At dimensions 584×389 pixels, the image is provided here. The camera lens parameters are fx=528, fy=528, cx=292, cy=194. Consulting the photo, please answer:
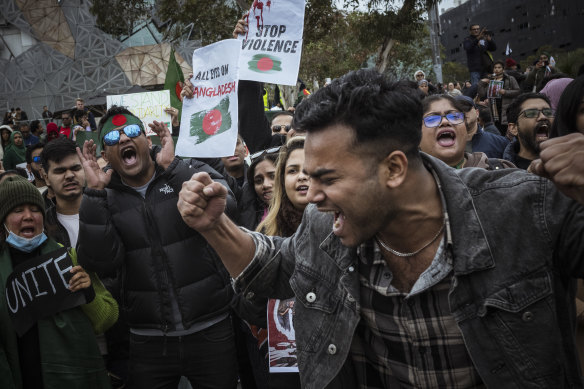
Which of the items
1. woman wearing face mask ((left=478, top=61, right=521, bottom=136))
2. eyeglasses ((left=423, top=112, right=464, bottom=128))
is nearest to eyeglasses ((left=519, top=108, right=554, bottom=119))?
eyeglasses ((left=423, top=112, right=464, bottom=128))

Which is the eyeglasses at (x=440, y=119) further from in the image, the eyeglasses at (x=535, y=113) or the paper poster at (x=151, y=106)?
the paper poster at (x=151, y=106)

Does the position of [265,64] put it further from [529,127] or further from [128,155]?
[529,127]

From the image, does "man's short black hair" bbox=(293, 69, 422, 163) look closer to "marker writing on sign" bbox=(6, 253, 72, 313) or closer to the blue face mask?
"marker writing on sign" bbox=(6, 253, 72, 313)

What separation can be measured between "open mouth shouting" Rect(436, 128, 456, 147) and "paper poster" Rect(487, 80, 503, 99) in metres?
6.48

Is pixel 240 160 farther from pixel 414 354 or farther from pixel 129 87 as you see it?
pixel 129 87

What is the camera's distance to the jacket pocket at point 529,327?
5.76 feet

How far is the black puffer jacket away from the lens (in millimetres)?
3521

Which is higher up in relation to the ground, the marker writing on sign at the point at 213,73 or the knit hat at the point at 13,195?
the marker writing on sign at the point at 213,73

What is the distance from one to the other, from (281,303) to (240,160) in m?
2.49

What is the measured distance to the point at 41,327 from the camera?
347 cm

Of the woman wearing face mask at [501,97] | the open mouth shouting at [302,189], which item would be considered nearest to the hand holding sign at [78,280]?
the open mouth shouting at [302,189]

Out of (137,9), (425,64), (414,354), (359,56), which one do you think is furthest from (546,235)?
(425,64)

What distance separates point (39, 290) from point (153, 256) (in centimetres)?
75

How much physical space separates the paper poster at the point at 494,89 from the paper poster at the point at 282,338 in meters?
7.97
